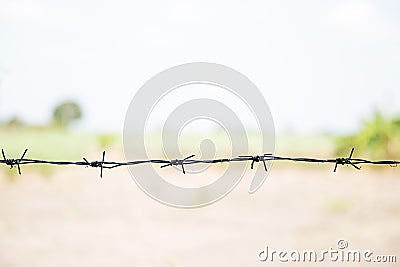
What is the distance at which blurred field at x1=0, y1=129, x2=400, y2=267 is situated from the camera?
159 inches

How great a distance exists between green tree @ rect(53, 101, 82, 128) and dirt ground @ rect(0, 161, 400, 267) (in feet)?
1.85

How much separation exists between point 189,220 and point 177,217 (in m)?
0.24

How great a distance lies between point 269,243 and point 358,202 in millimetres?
1474

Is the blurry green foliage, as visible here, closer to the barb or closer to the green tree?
the green tree

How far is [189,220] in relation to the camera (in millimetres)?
5047

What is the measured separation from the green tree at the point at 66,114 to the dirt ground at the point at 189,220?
0.56 meters

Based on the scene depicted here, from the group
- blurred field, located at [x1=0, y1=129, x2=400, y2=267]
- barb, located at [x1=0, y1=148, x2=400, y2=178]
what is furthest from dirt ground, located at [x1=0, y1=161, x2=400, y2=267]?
barb, located at [x1=0, y1=148, x2=400, y2=178]

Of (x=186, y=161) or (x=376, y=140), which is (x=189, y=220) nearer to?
(x=376, y=140)

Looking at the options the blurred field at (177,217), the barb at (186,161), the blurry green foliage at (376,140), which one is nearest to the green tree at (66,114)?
the blurred field at (177,217)

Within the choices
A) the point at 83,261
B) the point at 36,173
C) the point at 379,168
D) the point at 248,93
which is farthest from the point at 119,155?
the point at 248,93

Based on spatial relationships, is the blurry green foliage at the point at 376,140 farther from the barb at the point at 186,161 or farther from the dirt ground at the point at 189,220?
the barb at the point at 186,161

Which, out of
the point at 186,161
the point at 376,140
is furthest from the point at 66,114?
the point at 186,161

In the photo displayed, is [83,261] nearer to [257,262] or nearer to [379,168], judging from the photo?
[257,262]

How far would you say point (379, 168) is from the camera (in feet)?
20.0
